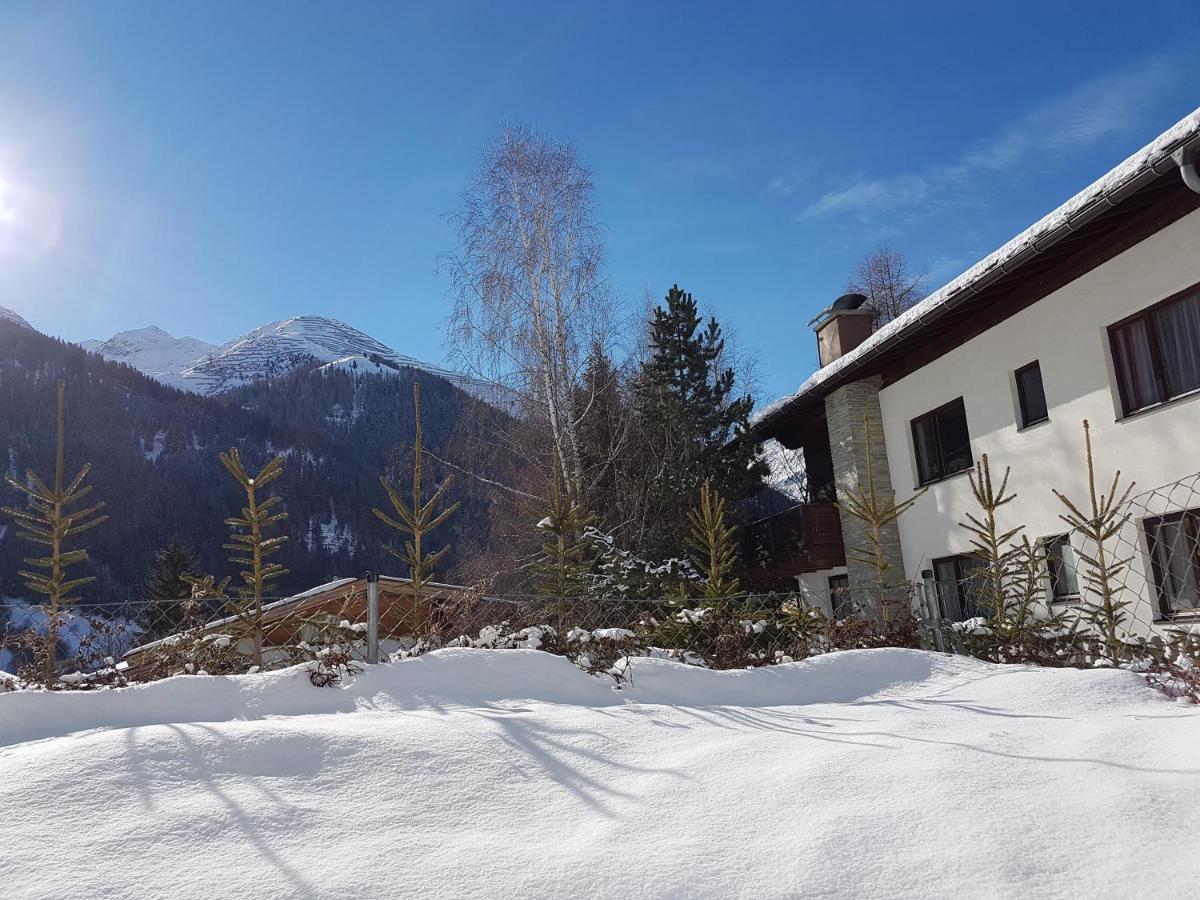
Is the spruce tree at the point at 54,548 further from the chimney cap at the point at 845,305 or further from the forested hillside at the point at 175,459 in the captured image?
the forested hillside at the point at 175,459

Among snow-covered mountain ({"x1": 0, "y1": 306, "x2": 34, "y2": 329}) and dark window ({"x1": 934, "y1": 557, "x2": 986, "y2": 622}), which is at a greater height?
snow-covered mountain ({"x1": 0, "y1": 306, "x2": 34, "y2": 329})

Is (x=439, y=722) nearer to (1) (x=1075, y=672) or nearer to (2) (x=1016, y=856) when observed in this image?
(2) (x=1016, y=856)

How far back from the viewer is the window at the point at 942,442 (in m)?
12.3

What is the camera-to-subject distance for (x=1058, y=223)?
8742mm

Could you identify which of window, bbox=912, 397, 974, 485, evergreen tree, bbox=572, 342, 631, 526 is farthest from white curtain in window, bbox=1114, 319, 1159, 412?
evergreen tree, bbox=572, 342, 631, 526

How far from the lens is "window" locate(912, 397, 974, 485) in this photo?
12.3 m

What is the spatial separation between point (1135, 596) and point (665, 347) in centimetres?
923

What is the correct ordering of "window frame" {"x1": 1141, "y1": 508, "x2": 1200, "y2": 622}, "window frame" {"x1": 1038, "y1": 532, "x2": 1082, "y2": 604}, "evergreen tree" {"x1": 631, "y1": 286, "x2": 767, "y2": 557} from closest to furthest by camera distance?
"window frame" {"x1": 1141, "y1": 508, "x2": 1200, "y2": 622} → "window frame" {"x1": 1038, "y1": 532, "x2": 1082, "y2": 604} → "evergreen tree" {"x1": 631, "y1": 286, "x2": 767, "y2": 557}

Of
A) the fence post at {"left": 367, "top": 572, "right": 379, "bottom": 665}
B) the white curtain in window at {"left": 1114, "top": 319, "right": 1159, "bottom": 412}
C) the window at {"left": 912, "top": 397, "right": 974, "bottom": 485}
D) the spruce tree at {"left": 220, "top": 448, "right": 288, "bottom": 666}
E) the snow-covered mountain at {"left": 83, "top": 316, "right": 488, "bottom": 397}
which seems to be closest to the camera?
the fence post at {"left": 367, "top": 572, "right": 379, "bottom": 665}

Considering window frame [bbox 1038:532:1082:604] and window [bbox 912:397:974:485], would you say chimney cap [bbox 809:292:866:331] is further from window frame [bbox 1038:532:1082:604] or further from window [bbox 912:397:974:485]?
window frame [bbox 1038:532:1082:604]

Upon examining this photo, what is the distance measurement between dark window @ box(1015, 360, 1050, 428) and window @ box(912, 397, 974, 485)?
1.04 meters

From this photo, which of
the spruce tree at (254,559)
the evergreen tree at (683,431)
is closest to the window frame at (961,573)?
the evergreen tree at (683,431)

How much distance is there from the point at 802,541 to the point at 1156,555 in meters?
6.19

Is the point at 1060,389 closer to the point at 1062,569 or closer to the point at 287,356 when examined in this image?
the point at 1062,569
